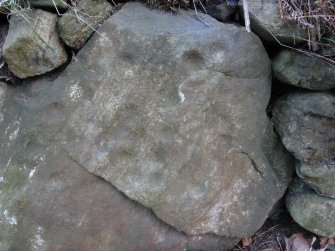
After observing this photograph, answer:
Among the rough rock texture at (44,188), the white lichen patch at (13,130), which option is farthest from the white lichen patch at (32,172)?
the white lichen patch at (13,130)

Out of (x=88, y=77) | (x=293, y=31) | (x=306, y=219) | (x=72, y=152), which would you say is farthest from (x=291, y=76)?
(x=72, y=152)

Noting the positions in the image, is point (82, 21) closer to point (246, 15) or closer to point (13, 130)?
point (13, 130)

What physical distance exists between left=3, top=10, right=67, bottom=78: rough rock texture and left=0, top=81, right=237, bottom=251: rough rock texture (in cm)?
9

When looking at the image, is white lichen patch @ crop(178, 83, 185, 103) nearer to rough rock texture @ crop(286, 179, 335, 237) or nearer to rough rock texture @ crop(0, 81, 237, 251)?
rough rock texture @ crop(0, 81, 237, 251)

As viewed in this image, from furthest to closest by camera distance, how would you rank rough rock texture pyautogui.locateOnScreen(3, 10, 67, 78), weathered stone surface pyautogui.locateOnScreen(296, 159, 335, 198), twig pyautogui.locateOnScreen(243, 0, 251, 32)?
weathered stone surface pyautogui.locateOnScreen(296, 159, 335, 198) → twig pyautogui.locateOnScreen(243, 0, 251, 32) → rough rock texture pyautogui.locateOnScreen(3, 10, 67, 78)

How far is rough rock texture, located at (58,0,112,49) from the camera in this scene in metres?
1.72

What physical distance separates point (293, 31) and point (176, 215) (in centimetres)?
95

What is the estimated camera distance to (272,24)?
5.78 feet

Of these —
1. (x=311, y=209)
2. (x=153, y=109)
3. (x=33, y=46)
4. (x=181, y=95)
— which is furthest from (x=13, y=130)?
(x=311, y=209)

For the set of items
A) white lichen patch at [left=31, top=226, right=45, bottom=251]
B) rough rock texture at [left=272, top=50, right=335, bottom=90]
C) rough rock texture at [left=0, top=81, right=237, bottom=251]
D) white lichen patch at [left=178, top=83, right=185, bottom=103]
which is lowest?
white lichen patch at [left=31, top=226, right=45, bottom=251]

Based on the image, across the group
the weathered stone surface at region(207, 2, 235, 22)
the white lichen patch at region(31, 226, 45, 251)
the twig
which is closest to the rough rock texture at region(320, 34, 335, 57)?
the twig

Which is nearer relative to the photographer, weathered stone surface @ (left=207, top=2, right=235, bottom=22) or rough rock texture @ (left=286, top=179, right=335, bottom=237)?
weathered stone surface @ (left=207, top=2, right=235, bottom=22)

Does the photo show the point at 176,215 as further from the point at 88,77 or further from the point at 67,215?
the point at 88,77

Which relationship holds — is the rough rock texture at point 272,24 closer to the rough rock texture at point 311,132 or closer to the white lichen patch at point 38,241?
A: the rough rock texture at point 311,132
